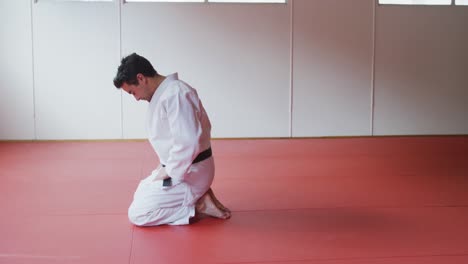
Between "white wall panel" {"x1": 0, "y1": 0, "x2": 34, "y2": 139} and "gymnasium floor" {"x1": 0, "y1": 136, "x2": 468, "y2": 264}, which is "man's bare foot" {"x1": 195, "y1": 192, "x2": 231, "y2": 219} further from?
"white wall panel" {"x1": 0, "y1": 0, "x2": 34, "y2": 139}

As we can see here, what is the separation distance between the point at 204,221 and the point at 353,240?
0.99 metres

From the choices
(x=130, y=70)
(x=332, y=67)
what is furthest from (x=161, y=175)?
(x=332, y=67)

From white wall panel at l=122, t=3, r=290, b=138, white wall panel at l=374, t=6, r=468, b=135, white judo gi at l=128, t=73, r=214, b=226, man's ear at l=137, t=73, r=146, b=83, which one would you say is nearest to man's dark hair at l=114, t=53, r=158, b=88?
man's ear at l=137, t=73, r=146, b=83

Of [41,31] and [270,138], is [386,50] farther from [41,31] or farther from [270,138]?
[41,31]

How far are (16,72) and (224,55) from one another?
Answer: 9.19 feet

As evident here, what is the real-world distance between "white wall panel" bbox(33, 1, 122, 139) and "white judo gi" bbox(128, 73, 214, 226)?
13.4 feet

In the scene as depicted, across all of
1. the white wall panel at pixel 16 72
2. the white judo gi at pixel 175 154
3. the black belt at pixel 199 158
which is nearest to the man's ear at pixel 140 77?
the white judo gi at pixel 175 154

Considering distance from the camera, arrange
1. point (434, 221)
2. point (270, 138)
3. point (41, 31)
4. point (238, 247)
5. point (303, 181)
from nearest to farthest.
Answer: point (238, 247) < point (434, 221) < point (303, 181) < point (41, 31) < point (270, 138)

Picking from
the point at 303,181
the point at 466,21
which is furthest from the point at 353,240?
the point at 466,21

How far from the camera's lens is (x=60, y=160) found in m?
6.01

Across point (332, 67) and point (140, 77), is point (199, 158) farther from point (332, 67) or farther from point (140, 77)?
point (332, 67)

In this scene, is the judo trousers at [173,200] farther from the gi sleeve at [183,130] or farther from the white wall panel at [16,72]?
the white wall panel at [16,72]

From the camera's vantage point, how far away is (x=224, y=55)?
7625 millimetres

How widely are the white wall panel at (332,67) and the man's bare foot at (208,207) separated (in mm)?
4294
